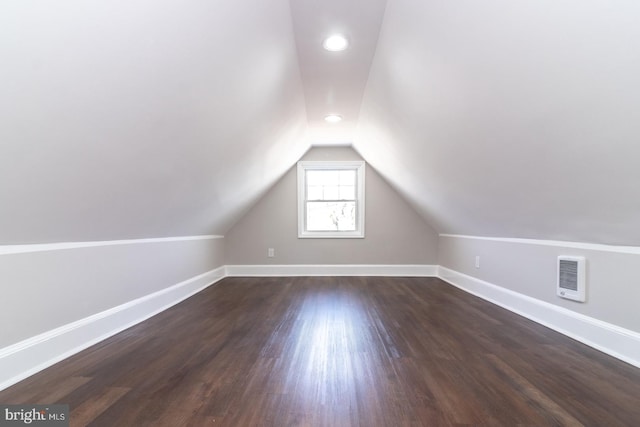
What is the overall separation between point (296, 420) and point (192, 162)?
176 cm

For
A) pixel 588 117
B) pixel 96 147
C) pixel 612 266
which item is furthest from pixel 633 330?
pixel 96 147

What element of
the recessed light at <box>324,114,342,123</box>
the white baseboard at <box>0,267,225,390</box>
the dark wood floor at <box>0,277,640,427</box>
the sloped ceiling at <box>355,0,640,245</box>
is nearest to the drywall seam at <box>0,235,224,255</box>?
the white baseboard at <box>0,267,225,390</box>

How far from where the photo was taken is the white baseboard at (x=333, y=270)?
472cm

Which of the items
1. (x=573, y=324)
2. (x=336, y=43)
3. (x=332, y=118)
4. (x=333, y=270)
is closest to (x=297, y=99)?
(x=332, y=118)

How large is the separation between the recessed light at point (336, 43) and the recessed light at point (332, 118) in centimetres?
130

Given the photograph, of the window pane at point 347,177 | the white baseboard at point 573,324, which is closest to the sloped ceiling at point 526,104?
the white baseboard at point 573,324

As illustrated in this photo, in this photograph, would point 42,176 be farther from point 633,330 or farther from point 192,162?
point 633,330

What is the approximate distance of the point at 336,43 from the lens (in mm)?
2119

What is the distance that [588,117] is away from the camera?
1264 millimetres

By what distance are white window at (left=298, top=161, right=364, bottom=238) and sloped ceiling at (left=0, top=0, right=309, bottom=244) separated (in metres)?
2.31

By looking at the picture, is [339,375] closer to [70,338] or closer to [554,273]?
[70,338]

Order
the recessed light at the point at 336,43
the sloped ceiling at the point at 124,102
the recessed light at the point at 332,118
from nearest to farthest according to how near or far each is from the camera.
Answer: the sloped ceiling at the point at 124,102, the recessed light at the point at 336,43, the recessed light at the point at 332,118

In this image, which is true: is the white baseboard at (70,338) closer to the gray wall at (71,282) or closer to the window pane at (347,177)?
the gray wall at (71,282)

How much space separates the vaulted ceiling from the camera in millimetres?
1053
